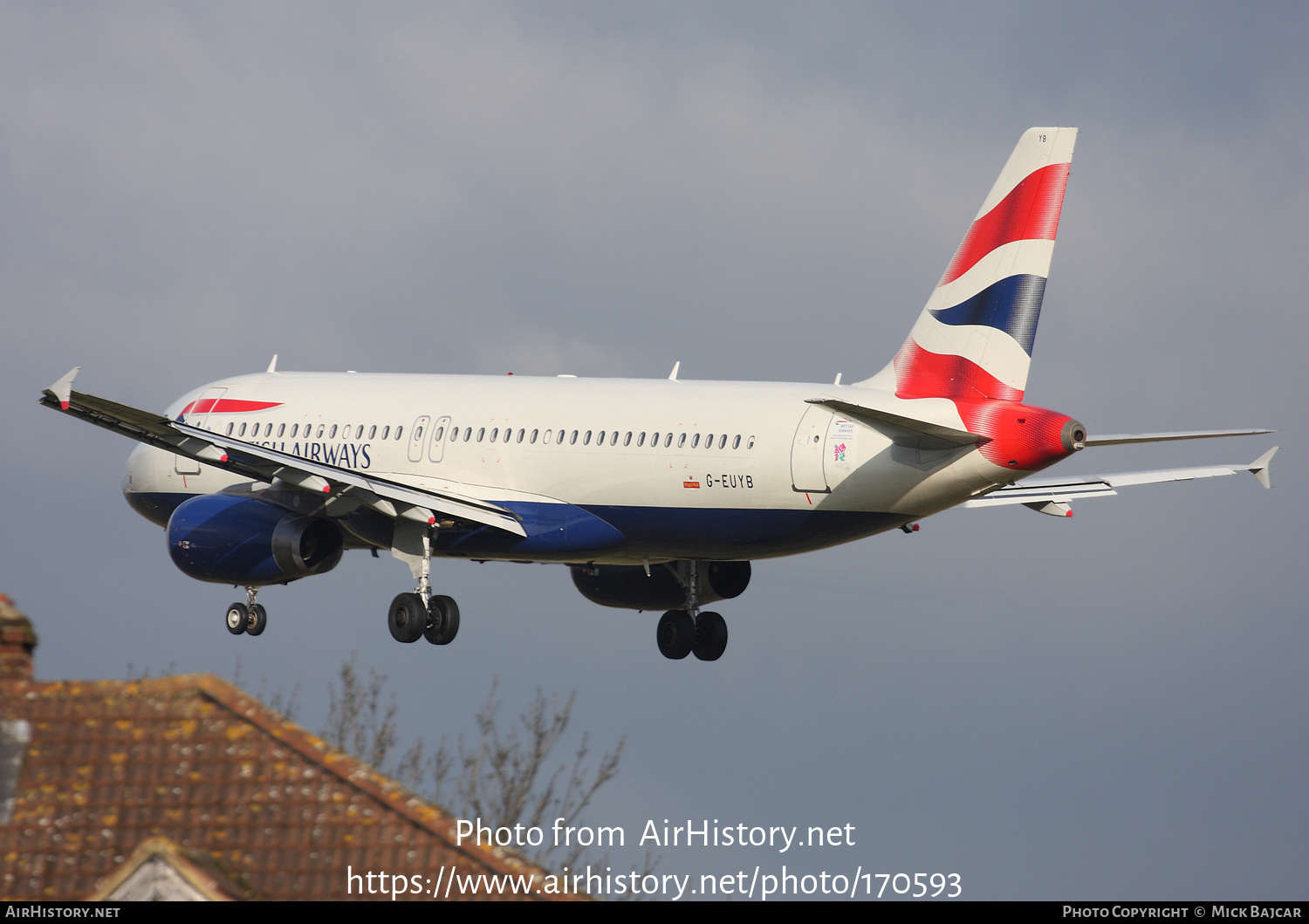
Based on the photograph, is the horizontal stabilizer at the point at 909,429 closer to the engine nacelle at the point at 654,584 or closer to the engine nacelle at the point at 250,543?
the engine nacelle at the point at 654,584

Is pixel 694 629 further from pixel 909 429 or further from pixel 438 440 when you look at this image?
pixel 909 429

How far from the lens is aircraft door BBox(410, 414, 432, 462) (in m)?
39.8

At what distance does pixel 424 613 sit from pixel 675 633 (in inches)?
249

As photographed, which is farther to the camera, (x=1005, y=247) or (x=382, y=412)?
(x=382, y=412)

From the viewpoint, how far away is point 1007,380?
33656mm

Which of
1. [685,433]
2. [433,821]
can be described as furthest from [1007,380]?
[433,821]

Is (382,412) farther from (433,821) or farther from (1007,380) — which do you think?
(433,821)

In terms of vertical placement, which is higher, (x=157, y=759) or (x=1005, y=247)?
(x=1005, y=247)

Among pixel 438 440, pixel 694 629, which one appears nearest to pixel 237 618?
pixel 438 440

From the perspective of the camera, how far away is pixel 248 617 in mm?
41562

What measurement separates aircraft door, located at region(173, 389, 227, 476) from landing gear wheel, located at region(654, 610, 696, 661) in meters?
10.6

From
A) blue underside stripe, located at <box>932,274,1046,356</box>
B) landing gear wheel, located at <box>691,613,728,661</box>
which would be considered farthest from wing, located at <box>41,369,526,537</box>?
blue underside stripe, located at <box>932,274,1046,356</box>
